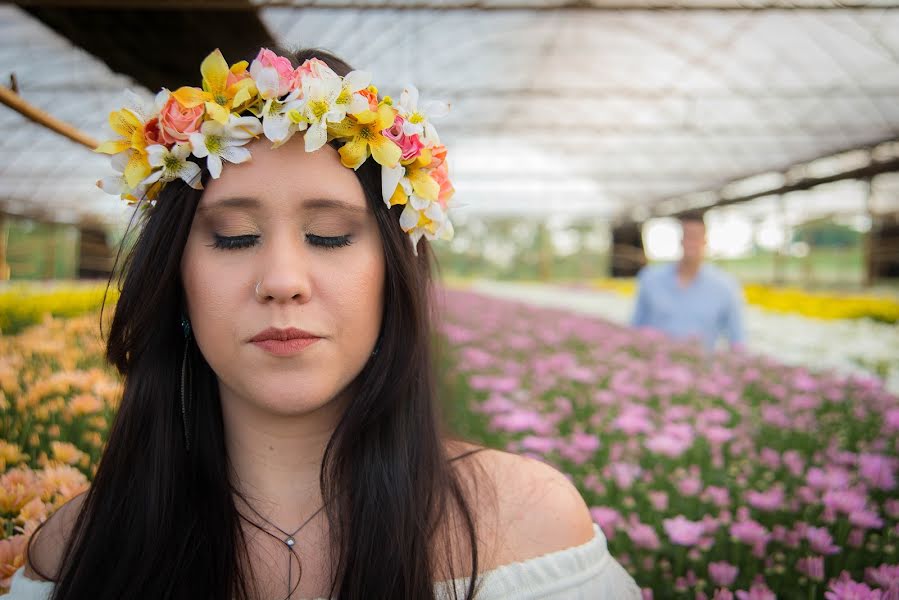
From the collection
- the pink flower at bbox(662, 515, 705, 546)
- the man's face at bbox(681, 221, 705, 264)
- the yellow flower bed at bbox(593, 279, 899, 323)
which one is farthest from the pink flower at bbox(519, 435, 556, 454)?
the yellow flower bed at bbox(593, 279, 899, 323)

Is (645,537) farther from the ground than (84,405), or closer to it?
closer to it

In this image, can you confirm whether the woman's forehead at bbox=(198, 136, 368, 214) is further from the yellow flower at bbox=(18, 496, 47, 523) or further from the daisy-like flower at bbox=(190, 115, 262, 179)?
the yellow flower at bbox=(18, 496, 47, 523)

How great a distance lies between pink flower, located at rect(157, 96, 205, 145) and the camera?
3.06 ft

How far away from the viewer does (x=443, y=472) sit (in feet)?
3.38

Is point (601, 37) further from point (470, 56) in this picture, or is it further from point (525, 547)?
point (525, 547)

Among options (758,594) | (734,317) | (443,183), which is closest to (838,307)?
(734,317)

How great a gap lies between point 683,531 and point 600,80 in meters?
10.6

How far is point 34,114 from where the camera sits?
134cm

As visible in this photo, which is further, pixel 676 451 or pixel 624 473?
pixel 676 451

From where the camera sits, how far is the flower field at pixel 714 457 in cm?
107

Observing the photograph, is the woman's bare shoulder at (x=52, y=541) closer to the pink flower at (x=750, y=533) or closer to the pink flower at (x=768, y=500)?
the pink flower at (x=750, y=533)

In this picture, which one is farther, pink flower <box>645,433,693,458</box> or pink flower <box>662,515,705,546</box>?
pink flower <box>645,433,693,458</box>

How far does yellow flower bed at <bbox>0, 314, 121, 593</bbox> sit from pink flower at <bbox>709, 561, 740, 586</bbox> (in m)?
1.10

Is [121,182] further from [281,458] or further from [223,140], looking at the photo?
[281,458]
